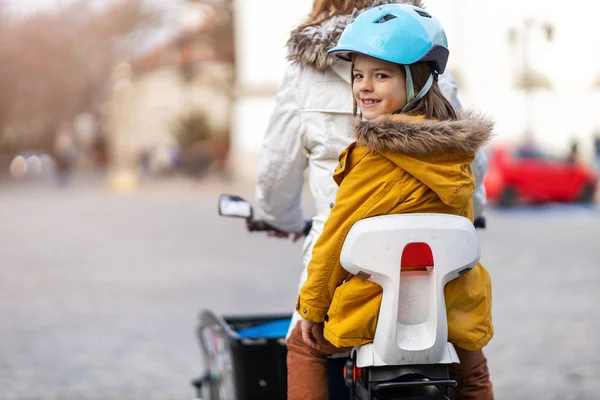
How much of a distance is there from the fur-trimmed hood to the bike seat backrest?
8cm

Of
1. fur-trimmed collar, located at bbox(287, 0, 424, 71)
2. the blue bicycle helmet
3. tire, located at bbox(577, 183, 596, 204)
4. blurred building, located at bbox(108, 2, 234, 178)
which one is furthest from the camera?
blurred building, located at bbox(108, 2, 234, 178)

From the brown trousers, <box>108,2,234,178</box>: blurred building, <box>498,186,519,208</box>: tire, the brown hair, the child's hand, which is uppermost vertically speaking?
the brown hair

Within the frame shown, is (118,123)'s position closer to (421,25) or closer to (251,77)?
(251,77)

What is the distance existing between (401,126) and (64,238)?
1499 centimetres

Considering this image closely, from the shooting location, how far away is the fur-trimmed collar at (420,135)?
2.60 m

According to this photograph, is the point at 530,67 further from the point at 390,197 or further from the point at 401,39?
the point at 390,197

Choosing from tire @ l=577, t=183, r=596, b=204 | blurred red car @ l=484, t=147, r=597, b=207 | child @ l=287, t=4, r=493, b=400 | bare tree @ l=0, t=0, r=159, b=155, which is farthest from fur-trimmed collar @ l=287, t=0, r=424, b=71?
bare tree @ l=0, t=0, r=159, b=155

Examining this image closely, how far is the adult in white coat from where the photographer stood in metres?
3.18

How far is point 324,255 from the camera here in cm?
270

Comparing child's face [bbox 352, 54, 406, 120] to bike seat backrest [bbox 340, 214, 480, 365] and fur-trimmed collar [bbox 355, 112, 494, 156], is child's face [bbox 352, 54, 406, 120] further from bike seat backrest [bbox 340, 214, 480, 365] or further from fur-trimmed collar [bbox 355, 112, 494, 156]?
bike seat backrest [bbox 340, 214, 480, 365]

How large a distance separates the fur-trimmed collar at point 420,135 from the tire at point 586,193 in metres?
22.6

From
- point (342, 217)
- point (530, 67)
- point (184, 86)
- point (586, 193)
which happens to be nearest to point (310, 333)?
point (342, 217)

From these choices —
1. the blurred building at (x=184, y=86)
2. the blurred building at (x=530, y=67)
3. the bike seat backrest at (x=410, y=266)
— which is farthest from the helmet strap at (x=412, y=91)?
the blurred building at (x=184, y=86)

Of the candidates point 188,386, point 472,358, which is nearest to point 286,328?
point 472,358
